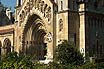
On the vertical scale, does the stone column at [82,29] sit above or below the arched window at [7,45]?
above

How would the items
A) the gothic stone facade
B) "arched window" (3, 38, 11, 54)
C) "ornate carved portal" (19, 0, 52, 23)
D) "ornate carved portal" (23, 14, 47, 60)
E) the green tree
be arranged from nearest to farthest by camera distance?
the green tree, the gothic stone facade, "ornate carved portal" (19, 0, 52, 23), "ornate carved portal" (23, 14, 47, 60), "arched window" (3, 38, 11, 54)

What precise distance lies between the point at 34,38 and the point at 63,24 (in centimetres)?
907

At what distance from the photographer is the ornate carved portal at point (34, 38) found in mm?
49375

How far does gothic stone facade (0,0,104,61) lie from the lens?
42.4 m

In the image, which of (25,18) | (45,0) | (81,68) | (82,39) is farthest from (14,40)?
(81,68)

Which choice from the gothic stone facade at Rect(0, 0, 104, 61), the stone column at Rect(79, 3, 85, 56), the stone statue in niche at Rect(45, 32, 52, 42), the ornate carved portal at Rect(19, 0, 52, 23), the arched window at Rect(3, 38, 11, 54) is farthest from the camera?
the arched window at Rect(3, 38, 11, 54)

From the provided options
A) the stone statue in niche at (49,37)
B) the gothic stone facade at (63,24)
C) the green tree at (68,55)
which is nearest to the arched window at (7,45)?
the gothic stone facade at (63,24)

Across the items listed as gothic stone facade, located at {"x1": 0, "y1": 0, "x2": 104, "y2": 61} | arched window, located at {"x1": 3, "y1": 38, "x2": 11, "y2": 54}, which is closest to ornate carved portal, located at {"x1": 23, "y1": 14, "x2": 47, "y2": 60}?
gothic stone facade, located at {"x1": 0, "y1": 0, "x2": 104, "y2": 61}

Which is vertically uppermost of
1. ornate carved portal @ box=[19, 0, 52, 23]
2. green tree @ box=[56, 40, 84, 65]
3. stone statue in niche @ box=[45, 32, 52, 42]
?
ornate carved portal @ box=[19, 0, 52, 23]

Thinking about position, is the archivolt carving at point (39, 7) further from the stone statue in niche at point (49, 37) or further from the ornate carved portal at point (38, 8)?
the stone statue in niche at point (49, 37)

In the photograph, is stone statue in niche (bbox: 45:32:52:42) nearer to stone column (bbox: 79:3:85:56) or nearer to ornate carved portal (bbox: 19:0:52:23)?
ornate carved portal (bbox: 19:0:52:23)

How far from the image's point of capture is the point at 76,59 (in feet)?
119

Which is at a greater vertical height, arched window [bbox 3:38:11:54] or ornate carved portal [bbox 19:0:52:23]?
ornate carved portal [bbox 19:0:52:23]

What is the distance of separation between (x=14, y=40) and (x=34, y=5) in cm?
794
